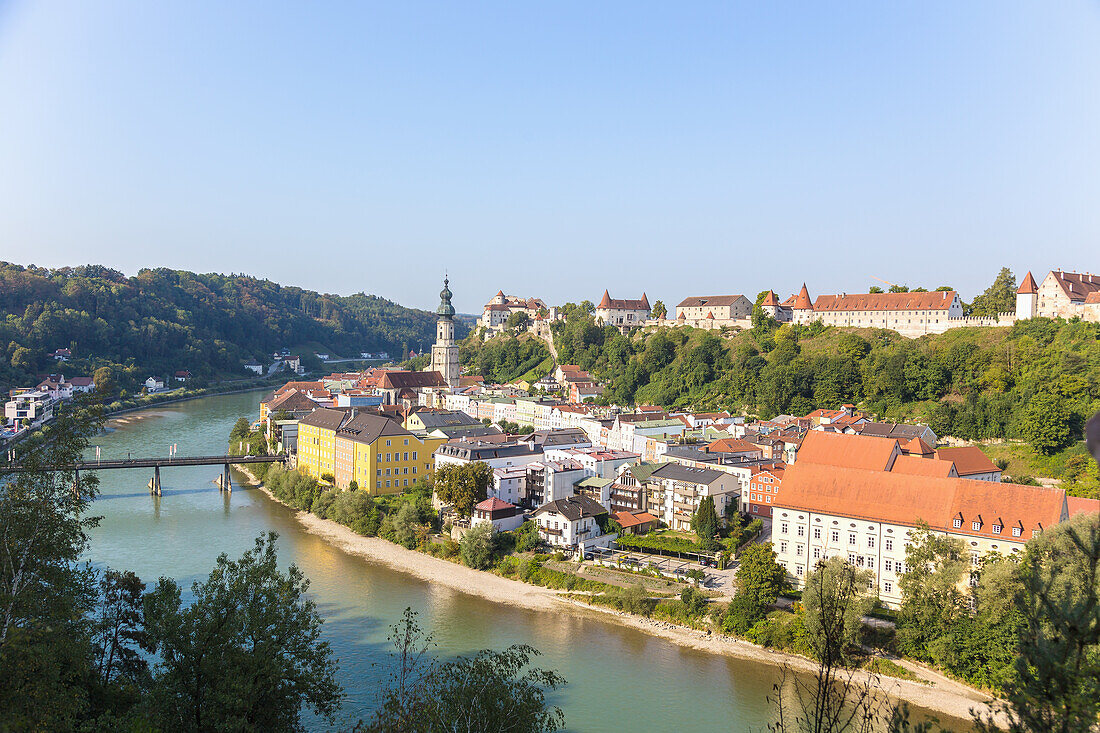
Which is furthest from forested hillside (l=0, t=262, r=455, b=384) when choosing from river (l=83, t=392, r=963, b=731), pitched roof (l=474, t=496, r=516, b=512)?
pitched roof (l=474, t=496, r=516, b=512)

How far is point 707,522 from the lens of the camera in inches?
666

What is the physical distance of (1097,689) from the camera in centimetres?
301

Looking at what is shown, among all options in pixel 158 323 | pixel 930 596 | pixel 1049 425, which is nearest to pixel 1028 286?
pixel 1049 425

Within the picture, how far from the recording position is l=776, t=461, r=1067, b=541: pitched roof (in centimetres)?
1285

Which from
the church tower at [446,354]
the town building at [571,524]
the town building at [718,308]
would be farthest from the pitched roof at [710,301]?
the town building at [571,524]

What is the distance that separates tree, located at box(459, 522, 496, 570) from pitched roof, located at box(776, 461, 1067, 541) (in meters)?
6.33

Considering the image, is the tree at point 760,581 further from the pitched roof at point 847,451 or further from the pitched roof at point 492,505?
the pitched roof at point 492,505

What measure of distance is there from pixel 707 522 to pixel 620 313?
109 feet

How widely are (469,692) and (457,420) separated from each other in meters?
20.1

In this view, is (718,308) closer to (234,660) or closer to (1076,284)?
(1076,284)

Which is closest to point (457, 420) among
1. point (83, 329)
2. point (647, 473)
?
point (647, 473)

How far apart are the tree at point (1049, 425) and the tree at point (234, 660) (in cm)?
2132

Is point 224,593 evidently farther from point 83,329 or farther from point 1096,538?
point 83,329

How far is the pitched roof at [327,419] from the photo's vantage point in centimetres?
2403
